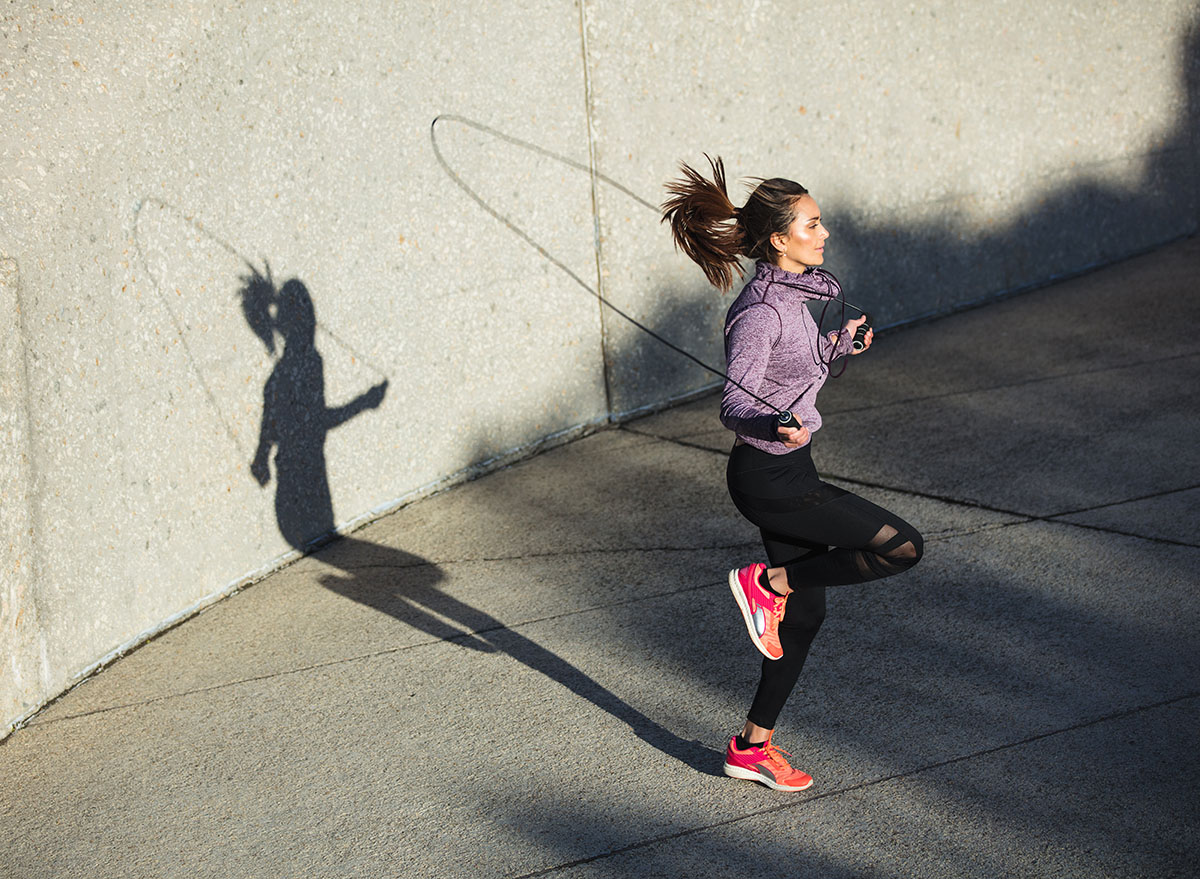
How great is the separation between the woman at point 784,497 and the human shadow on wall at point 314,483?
4.61ft

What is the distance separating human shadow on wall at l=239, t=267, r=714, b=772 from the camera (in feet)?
16.5

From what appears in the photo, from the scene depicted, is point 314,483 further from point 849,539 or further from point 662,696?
point 849,539

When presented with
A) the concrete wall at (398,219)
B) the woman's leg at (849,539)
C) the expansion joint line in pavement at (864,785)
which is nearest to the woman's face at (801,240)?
the woman's leg at (849,539)

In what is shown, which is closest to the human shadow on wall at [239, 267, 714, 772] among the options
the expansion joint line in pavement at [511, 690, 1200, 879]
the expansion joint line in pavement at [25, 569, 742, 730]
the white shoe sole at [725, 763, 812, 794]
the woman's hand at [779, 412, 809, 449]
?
the expansion joint line in pavement at [25, 569, 742, 730]

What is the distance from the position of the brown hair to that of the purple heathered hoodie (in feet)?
0.36

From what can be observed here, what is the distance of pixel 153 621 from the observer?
5.06 metres

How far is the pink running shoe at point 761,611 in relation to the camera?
3580 millimetres

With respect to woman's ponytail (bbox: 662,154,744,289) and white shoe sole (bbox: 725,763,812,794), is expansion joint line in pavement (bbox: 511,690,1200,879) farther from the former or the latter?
woman's ponytail (bbox: 662,154,744,289)

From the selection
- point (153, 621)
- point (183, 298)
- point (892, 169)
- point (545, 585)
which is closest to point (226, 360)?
point (183, 298)

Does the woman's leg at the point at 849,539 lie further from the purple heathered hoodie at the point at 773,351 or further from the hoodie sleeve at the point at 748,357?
the hoodie sleeve at the point at 748,357

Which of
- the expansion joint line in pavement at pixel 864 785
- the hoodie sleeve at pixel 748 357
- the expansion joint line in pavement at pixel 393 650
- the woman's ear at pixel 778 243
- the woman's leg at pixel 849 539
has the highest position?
the woman's ear at pixel 778 243

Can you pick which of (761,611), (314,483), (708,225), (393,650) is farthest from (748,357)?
(314,483)

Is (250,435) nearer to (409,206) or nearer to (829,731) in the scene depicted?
(409,206)

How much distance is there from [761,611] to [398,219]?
3.15m
